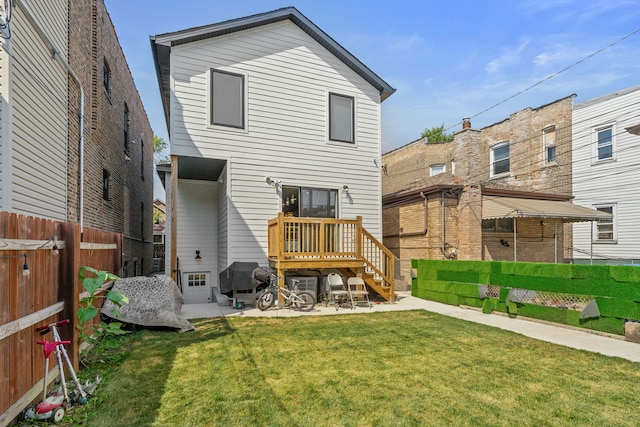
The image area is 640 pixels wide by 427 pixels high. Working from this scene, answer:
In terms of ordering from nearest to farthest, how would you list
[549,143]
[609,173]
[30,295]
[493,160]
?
[30,295] < [609,173] < [549,143] < [493,160]

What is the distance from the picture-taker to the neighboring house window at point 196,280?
11.2 metres

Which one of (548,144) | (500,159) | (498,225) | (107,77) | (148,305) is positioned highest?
(107,77)

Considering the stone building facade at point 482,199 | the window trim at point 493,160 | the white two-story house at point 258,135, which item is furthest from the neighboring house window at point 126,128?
the window trim at point 493,160

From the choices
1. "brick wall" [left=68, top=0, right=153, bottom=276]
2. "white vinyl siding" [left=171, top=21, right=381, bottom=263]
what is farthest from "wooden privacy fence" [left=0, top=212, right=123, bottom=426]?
"white vinyl siding" [left=171, top=21, right=381, bottom=263]

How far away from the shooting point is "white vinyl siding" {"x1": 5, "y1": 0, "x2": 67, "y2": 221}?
5.14m

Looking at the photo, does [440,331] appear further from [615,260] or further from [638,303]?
[615,260]

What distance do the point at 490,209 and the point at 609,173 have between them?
299 inches

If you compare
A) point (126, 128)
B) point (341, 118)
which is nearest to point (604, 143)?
point (341, 118)

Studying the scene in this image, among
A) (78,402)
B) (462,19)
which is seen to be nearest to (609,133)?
(462,19)

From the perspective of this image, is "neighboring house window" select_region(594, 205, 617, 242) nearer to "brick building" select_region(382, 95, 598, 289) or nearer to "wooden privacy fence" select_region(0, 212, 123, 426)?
"brick building" select_region(382, 95, 598, 289)

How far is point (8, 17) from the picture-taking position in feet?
15.4

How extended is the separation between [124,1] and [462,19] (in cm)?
1067

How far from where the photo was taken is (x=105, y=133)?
397 inches

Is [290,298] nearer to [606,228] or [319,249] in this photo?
[319,249]
